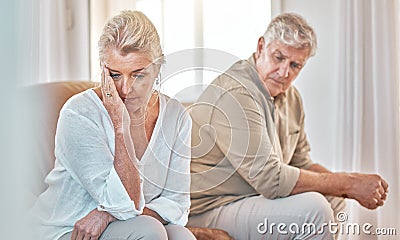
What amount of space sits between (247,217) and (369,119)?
0.44 m

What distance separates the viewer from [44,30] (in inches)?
64.1

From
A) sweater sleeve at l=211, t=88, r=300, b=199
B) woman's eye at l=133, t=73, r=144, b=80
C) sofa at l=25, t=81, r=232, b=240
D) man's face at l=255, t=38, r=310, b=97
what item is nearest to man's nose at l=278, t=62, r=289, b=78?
man's face at l=255, t=38, r=310, b=97

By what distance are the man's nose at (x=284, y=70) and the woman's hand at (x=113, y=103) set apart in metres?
0.46

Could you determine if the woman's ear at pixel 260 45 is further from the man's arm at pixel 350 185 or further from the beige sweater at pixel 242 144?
the man's arm at pixel 350 185

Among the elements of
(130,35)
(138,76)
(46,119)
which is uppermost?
(130,35)

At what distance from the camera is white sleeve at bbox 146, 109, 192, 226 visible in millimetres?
1615

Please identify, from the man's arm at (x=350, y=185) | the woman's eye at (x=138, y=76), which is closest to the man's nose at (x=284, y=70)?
the man's arm at (x=350, y=185)

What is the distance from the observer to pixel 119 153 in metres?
1.57

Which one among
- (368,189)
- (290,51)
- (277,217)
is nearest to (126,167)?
(277,217)

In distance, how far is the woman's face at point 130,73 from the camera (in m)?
1.57

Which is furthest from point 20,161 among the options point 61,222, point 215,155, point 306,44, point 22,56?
point 306,44

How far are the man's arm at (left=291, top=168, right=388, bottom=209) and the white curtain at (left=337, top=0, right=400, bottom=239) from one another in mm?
18

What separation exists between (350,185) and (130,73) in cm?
70

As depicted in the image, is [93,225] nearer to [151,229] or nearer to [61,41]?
[151,229]
